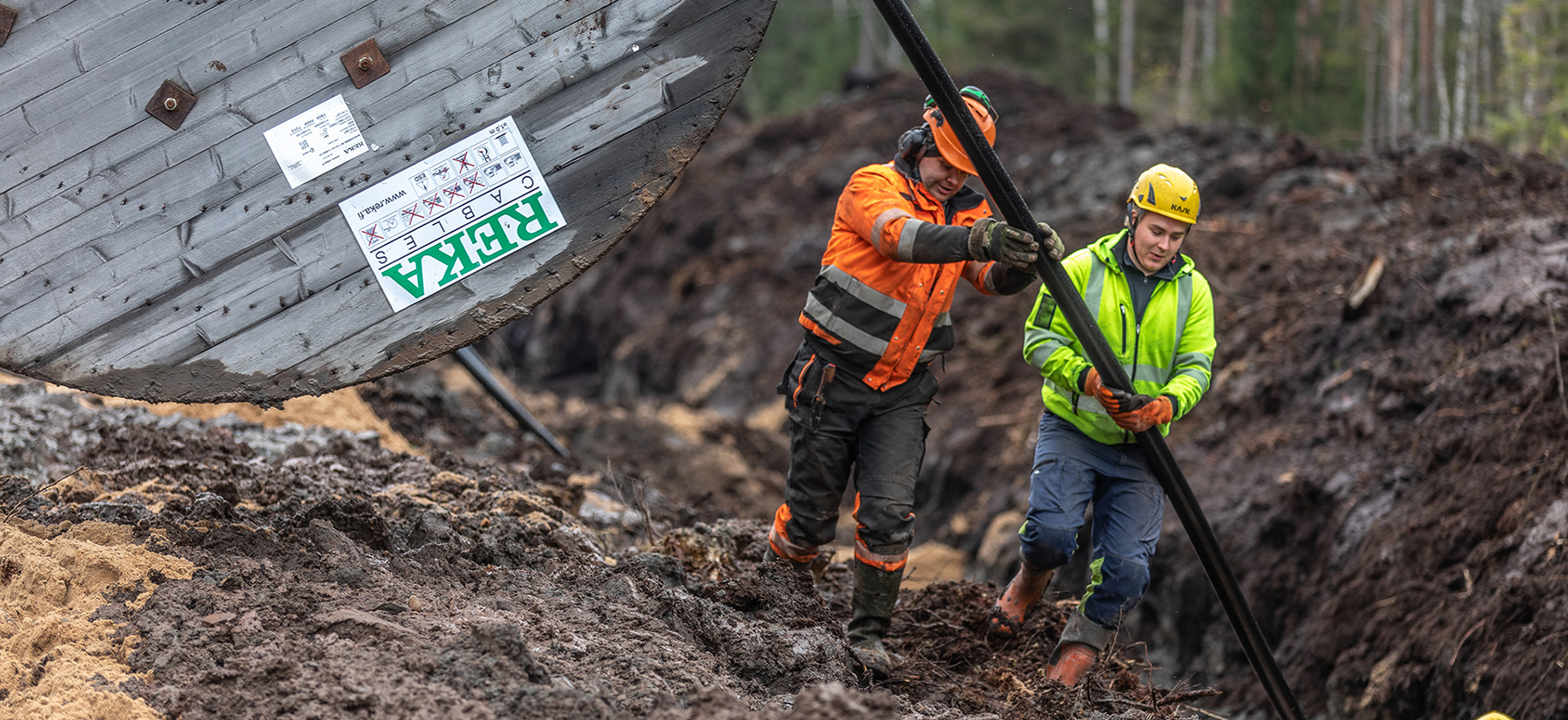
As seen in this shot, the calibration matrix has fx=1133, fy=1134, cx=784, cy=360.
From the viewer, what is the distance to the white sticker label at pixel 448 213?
3.40 meters

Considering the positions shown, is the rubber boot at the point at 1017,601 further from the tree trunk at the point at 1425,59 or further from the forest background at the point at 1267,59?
the tree trunk at the point at 1425,59

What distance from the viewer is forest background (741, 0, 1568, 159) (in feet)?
49.4

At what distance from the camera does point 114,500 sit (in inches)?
157

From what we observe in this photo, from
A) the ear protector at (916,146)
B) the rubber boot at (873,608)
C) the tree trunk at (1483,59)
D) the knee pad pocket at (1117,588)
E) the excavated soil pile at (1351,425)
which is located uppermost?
the ear protector at (916,146)

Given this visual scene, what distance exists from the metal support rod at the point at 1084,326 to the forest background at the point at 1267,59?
321 inches

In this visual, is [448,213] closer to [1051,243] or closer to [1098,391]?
[1051,243]

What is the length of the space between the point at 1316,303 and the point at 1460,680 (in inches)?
156

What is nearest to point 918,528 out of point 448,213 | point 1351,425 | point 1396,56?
point 1351,425

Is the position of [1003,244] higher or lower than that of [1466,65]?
higher

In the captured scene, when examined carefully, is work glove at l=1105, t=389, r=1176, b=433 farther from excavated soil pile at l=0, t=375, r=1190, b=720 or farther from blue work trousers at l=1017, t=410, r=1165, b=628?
excavated soil pile at l=0, t=375, r=1190, b=720

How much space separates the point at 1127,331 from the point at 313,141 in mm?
2714

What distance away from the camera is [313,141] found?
11.1ft

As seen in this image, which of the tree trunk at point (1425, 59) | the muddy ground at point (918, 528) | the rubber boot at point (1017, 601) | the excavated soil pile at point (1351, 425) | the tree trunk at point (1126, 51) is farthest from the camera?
the tree trunk at point (1126, 51)

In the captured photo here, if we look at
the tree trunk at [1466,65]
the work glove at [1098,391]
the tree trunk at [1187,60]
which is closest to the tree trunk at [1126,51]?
the tree trunk at [1187,60]
